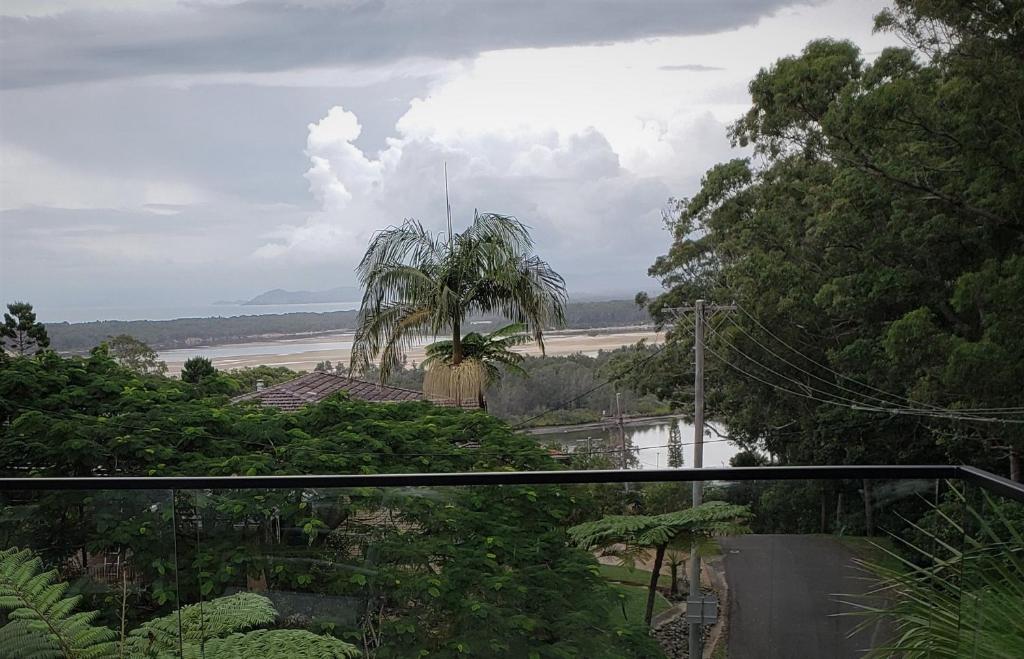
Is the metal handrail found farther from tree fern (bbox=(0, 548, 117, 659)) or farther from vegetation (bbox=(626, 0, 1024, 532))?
vegetation (bbox=(626, 0, 1024, 532))

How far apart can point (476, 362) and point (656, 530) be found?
9154mm

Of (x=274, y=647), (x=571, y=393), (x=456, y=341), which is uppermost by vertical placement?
(x=456, y=341)

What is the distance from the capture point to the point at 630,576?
196 cm

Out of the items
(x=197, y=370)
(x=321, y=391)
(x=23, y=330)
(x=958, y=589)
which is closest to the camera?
(x=958, y=589)

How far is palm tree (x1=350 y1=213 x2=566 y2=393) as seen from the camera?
36.8 feet

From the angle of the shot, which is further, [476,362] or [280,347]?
[280,347]

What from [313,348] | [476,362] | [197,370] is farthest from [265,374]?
[476,362]

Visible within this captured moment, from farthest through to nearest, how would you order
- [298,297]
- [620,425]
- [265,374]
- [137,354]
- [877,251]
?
[298,297] < [620,425] < [265,374] < [137,354] < [877,251]

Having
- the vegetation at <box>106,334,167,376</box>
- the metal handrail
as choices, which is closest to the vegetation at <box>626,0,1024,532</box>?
the metal handrail

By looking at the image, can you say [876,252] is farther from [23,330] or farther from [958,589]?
[23,330]

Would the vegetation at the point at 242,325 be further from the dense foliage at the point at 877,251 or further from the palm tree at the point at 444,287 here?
Result: the dense foliage at the point at 877,251

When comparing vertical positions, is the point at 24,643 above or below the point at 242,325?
below

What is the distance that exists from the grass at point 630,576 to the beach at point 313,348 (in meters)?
11.3

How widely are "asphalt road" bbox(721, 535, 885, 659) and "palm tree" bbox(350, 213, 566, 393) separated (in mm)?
9155
